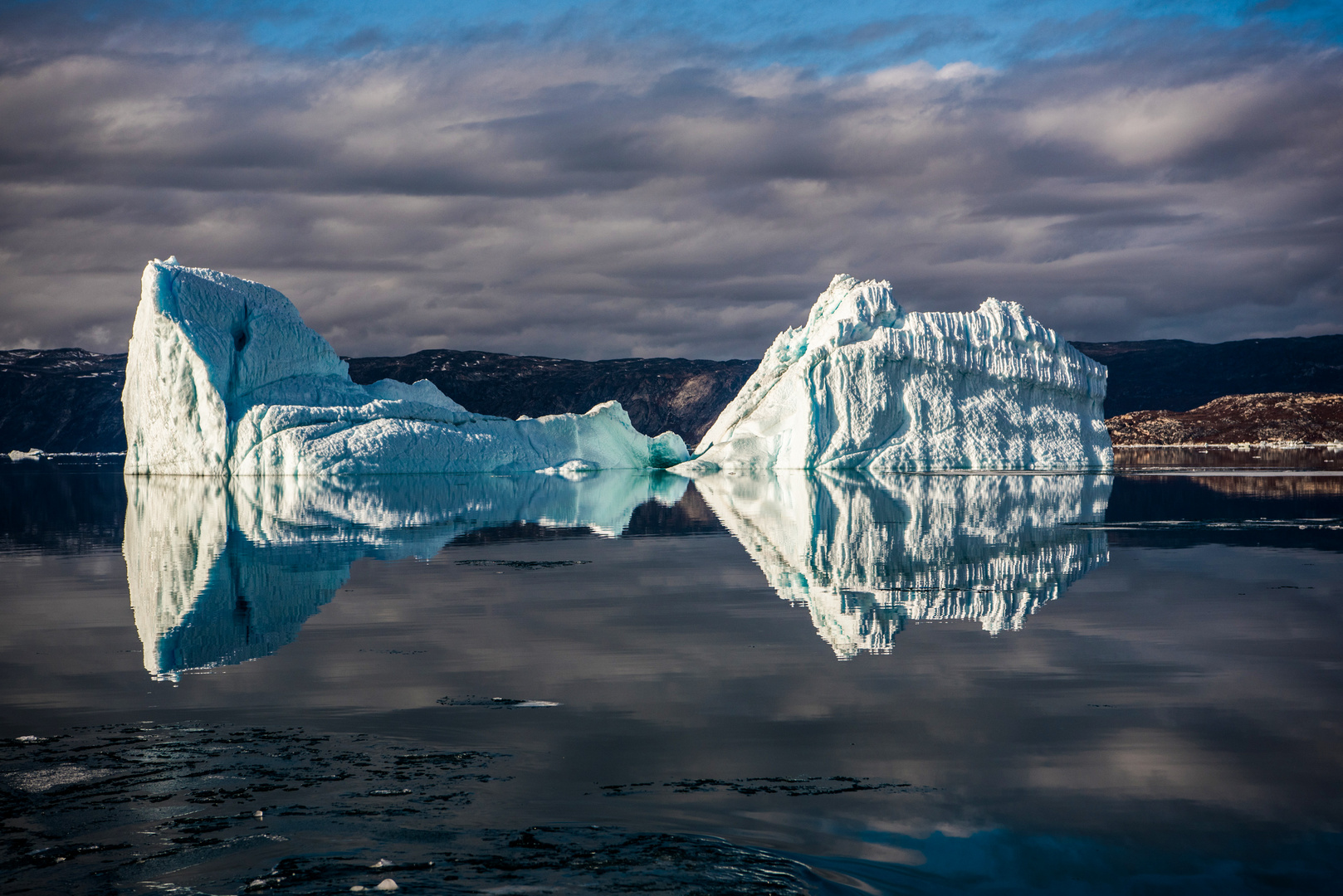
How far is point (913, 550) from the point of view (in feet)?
46.3

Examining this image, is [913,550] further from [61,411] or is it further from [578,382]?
[61,411]

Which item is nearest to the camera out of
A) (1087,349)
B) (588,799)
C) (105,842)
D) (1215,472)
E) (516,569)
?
(105,842)

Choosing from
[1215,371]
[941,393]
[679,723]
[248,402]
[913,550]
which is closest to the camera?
[679,723]

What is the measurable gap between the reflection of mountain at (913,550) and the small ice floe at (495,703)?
2417mm

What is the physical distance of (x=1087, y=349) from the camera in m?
181

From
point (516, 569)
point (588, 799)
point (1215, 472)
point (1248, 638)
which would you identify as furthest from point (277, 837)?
point (1215, 472)

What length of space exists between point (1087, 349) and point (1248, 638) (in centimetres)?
18576

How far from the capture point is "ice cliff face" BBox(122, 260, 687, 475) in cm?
3731

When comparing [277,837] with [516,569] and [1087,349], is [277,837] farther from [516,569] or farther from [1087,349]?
[1087,349]

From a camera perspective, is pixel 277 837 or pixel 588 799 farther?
pixel 588 799

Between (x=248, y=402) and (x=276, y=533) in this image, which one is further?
(x=248, y=402)

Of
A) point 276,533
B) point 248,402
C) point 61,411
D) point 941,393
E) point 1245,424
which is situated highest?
point 61,411

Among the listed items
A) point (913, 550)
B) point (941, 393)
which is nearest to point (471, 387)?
point (941, 393)

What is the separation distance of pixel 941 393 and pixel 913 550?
92.9 ft
